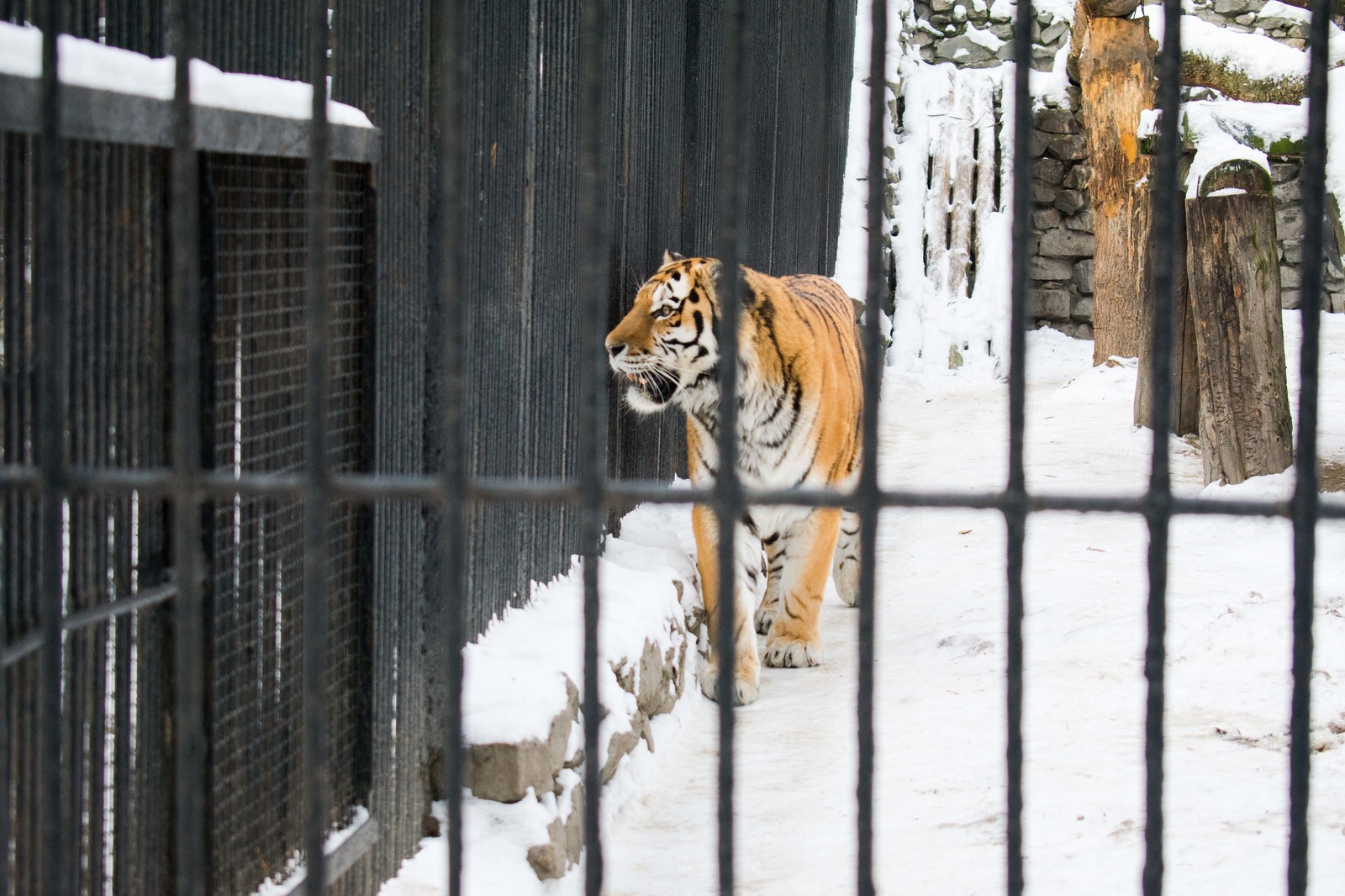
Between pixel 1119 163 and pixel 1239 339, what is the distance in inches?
182

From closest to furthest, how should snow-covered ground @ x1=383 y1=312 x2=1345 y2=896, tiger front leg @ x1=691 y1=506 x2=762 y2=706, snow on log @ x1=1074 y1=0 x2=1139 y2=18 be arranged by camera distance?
snow-covered ground @ x1=383 y1=312 x2=1345 y2=896
tiger front leg @ x1=691 y1=506 x2=762 y2=706
snow on log @ x1=1074 y1=0 x2=1139 y2=18

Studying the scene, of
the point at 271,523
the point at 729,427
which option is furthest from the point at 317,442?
the point at 271,523

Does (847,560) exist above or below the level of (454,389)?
below

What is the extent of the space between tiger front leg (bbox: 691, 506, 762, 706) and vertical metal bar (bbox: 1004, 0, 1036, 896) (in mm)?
3284

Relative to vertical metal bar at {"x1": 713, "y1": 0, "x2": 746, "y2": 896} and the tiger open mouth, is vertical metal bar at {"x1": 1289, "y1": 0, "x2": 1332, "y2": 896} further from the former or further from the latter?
the tiger open mouth

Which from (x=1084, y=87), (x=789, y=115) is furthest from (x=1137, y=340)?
(x=789, y=115)

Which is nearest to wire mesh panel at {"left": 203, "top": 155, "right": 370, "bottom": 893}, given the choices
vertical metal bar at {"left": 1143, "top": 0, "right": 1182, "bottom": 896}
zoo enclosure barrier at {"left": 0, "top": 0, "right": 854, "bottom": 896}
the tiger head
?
zoo enclosure barrier at {"left": 0, "top": 0, "right": 854, "bottom": 896}

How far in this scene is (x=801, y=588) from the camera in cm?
530

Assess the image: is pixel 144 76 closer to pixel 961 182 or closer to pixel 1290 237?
pixel 961 182

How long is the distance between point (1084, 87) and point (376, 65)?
9.26 m

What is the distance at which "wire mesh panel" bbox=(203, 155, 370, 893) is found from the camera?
2.22 meters

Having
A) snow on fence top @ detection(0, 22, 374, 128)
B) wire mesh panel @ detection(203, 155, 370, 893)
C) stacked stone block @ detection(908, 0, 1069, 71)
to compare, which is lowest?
wire mesh panel @ detection(203, 155, 370, 893)

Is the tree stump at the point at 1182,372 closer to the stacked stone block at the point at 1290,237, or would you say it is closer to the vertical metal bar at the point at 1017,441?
the stacked stone block at the point at 1290,237

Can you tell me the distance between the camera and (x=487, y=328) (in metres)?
3.68
